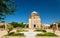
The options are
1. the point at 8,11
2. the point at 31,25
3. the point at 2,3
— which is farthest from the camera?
the point at 31,25

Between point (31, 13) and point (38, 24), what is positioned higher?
point (31, 13)

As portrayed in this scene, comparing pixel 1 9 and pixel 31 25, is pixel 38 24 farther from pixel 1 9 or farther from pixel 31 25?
pixel 1 9

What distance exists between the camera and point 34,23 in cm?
6644

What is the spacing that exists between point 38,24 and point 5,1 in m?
58.9

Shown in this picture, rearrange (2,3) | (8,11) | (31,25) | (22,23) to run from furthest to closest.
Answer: (22,23) < (31,25) < (8,11) < (2,3)

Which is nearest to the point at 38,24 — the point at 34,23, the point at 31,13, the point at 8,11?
the point at 34,23

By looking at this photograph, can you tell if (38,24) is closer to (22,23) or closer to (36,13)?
(36,13)

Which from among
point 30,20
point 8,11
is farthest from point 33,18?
point 8,11

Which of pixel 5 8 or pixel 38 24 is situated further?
pixel 38 24

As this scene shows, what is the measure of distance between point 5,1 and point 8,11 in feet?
2.08

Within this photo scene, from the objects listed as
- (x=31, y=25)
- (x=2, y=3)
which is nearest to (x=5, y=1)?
(x=2, y=3)

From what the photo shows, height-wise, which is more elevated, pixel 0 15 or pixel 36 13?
pixel 36 13

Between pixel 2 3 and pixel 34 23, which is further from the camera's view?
pixel 34 23

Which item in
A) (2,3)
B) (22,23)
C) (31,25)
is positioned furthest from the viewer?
(22,23)
